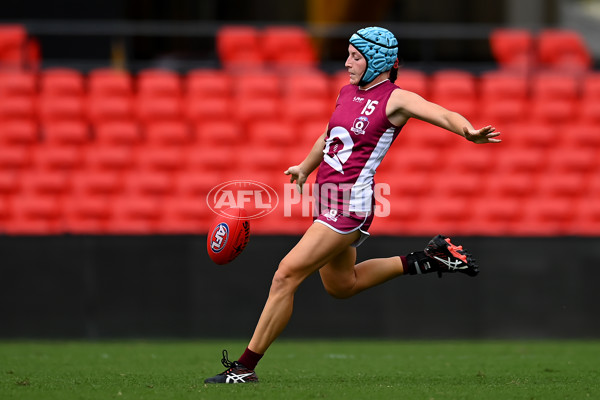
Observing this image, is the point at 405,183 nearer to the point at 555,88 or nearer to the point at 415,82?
the point at 415,82

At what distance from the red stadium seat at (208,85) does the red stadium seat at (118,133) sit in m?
0.81

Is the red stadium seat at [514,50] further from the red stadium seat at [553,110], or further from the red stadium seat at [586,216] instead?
the red stadium seat at [586,216]

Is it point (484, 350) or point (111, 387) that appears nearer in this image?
point (111, 387)

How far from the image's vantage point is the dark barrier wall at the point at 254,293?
30.6 ft

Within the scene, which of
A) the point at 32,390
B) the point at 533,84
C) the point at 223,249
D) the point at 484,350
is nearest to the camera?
the point at 32,390

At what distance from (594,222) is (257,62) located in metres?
4.42

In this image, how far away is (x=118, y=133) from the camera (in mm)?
10820

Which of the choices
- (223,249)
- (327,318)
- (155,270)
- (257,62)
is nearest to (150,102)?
(257,62)

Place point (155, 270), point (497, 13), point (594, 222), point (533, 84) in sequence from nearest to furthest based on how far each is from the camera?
point (155, 270)
point (594, 222)
point (533, 84)
point (497, 13)

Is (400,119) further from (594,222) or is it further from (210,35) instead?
(210,35)

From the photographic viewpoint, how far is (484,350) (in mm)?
8414

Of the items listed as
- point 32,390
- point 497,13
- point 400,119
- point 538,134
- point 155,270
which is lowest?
point 32,390

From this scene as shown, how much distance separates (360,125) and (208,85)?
19.0 feet

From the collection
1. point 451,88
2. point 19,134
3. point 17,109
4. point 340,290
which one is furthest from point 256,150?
point 340,290
